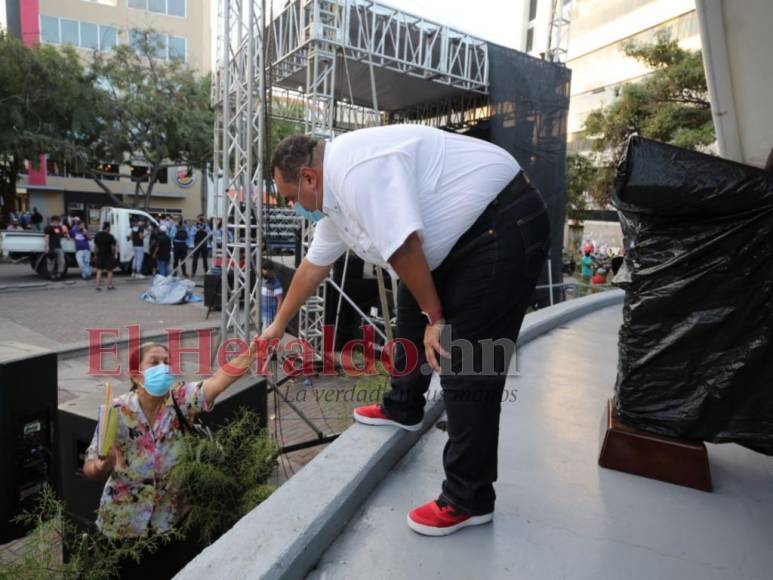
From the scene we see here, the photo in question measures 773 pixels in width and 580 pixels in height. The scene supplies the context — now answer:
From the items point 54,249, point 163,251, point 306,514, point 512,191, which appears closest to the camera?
point 306,514

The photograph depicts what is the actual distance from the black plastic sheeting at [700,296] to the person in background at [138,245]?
48.9 feet

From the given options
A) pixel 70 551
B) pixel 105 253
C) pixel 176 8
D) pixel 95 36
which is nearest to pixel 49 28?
pixel 95 36

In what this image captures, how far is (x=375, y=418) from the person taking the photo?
7.76 feet

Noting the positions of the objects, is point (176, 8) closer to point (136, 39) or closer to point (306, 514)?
point (136, 39)

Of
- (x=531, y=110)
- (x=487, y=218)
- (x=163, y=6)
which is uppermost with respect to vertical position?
(x=163, y=6)

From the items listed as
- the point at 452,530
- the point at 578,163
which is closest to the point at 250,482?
the point at 452,530

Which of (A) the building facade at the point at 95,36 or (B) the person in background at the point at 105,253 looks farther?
(A) the building facade at the point at 95,36

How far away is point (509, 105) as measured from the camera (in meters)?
11.0

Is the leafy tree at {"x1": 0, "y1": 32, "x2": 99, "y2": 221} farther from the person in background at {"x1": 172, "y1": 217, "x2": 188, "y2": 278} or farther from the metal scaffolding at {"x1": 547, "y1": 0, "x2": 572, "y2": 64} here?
the metal scaffolding at {"x1": 547, "y1": 0, "x2": 572, "y2": 64}

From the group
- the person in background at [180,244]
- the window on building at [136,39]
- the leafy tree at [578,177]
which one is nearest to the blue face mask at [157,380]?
the person in background at [180,244]

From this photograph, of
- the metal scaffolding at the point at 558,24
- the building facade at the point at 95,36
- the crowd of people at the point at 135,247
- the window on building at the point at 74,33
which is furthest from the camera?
the window on building at the point at 74,33

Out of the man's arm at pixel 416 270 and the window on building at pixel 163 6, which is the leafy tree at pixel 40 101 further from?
the man's arm at pixel 416 270

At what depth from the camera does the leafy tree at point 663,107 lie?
1491cm

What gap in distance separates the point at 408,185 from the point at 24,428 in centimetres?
257
